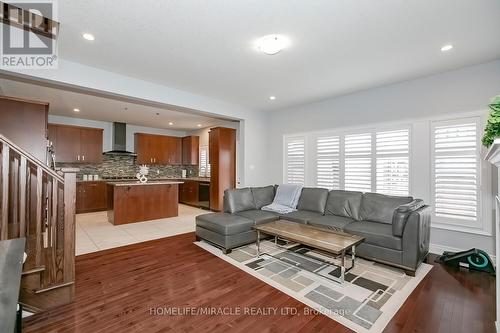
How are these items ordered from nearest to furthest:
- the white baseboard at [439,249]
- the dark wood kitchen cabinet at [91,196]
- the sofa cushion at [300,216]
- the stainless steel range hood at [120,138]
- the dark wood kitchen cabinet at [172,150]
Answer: the white baseboard at [439,249] → the sofa cushion at [300,216] → the dark wood kitchen cabinet at [91,196] → the stainless steel range hood at [120,138] → the dark wood kitchen cabinet at [172,150]

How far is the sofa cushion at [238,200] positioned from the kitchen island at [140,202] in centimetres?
232

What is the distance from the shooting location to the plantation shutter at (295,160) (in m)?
5.44

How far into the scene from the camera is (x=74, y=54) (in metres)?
3.06

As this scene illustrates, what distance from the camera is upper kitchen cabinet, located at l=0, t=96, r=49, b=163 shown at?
3252 millimetres

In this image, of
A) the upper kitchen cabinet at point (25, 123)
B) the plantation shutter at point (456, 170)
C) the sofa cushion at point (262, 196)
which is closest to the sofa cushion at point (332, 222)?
the sofa cushion at point (262, 196)

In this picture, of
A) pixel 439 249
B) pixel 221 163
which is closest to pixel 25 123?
pixel 221 163

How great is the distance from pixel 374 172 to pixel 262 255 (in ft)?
8.63

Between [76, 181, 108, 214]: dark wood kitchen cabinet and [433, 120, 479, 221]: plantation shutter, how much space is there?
320 inches

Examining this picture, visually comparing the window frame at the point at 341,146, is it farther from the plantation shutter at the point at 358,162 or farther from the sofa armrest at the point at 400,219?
the sofa armrest at the point at 400,219

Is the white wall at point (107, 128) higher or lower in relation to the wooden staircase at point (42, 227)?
higher

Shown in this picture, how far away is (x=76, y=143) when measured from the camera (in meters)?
6.63

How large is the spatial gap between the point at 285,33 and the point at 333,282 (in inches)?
115

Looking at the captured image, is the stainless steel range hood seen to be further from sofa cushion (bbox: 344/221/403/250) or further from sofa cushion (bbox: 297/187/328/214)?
sofa cushion (bbox: 344/221/403/250)

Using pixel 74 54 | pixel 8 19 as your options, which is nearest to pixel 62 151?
pixel 74 54
